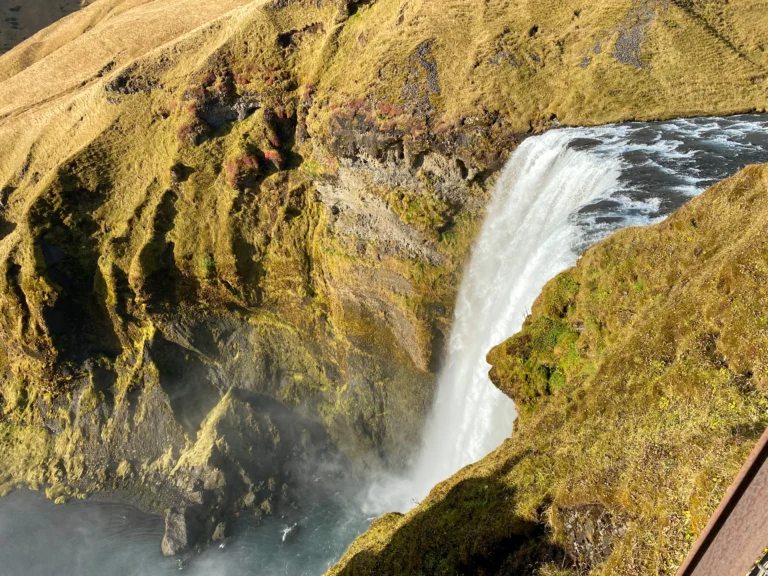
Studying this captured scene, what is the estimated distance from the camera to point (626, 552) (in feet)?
26.7

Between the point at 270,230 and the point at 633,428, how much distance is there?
1334 inches

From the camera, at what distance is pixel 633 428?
382 inches

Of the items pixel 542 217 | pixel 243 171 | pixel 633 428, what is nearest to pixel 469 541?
pixel 633 428

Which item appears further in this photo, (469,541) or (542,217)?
(542,217)

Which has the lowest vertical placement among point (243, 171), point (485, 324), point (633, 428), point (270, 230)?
point (485, 324)

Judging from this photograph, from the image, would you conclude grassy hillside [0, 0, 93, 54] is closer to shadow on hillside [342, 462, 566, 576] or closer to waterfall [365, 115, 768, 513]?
waterfall [365, 115, 768, 513]

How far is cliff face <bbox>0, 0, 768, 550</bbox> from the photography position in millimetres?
31797

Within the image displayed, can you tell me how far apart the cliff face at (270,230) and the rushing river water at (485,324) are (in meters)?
1.97

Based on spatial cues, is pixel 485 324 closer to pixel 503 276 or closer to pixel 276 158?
pixel 503 276

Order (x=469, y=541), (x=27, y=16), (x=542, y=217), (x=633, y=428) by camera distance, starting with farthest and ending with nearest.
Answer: (x=27, y=16)
(x=542, y=217)
(x=469, y=541)
(x=633, y=428)

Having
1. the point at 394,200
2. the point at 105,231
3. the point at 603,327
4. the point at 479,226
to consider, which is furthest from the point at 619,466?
the point at 105,231

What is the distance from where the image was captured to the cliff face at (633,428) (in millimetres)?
8094


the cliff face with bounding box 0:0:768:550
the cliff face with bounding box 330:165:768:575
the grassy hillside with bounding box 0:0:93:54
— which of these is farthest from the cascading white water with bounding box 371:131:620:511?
the grassy hillside with bounding box 0:0:93:54

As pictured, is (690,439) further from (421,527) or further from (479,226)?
(479,226)
